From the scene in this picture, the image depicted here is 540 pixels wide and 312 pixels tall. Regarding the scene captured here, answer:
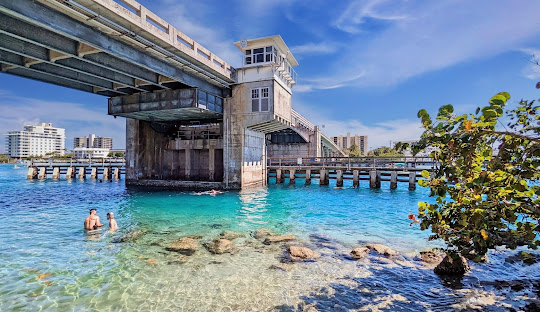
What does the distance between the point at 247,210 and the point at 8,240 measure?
9.84 meters

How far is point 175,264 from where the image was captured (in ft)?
23.9

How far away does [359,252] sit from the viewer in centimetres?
806

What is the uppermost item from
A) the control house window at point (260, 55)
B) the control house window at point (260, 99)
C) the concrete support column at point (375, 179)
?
the control house window at point (260, 55)

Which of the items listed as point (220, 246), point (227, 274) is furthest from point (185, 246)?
point (227, 274)

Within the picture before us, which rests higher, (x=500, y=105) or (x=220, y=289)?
(x=500, y=105)

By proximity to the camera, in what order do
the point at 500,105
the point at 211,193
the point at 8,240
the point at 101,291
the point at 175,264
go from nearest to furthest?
the point at 500,105 < the point at 101,291 < the point at 175,264 < the point at 8,240 < the point at 211,193

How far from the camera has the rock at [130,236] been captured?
30.9 ft

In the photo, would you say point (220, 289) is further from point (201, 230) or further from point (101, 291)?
point (201, 230)

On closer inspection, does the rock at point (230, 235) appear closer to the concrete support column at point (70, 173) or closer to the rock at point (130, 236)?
the rock at point (130, 236)

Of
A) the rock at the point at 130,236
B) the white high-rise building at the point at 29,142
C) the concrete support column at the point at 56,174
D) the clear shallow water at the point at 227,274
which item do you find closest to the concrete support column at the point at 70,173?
the concrete support column at the point at 56,174

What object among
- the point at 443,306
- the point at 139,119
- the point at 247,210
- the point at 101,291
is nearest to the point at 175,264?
the point at 101,291

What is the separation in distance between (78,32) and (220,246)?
34.5 ft

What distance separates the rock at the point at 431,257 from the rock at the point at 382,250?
2.41 feet

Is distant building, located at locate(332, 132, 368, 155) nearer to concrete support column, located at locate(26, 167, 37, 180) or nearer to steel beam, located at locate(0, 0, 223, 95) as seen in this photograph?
concrete support column, located at locate(26, 167, 37, 180)
